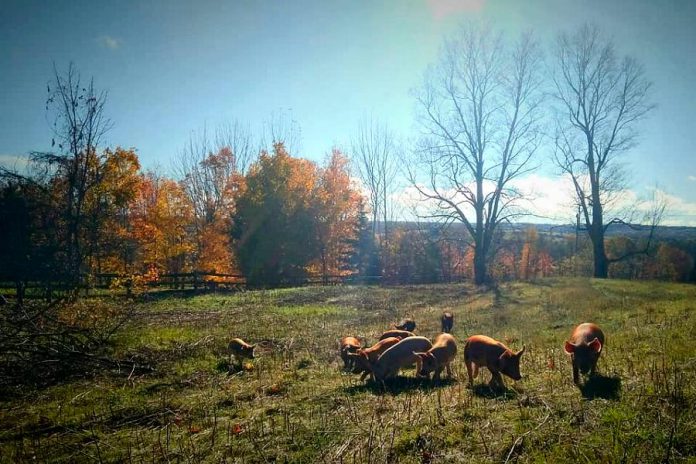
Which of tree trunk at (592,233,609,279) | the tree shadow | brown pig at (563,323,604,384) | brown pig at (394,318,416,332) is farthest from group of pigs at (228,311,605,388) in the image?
tree trunk at (592,233,609,279)

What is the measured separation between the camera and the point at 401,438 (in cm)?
527

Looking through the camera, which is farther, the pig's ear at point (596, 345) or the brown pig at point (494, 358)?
the brown pig at point (494, 358)

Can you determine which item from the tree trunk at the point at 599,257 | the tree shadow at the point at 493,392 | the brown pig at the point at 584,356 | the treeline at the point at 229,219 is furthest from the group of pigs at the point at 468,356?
the tree trunk at the point at 599,257

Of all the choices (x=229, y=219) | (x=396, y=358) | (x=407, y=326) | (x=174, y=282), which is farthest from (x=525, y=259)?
(x=396, y=358)

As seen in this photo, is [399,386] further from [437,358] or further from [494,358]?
[494,358]

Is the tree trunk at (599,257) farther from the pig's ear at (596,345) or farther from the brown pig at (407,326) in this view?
the pig's ear at (596,345)

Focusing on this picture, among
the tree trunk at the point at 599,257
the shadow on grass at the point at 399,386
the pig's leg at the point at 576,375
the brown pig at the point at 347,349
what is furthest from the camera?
the tree trunk at the point at 599,257

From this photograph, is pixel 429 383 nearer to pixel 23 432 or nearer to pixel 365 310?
pixel 23 432

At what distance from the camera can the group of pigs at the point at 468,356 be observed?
7.23 metres

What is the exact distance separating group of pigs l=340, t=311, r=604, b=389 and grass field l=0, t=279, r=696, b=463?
0.30 meters

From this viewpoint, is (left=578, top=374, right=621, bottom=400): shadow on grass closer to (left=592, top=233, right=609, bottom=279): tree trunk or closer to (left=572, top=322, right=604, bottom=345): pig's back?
(left=572, top=322, right=604, bottom=345): pig's back

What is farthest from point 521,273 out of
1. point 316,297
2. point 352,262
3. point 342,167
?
point 316,297

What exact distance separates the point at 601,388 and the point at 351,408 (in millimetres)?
3794

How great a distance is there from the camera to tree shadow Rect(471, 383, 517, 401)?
6845 mm
